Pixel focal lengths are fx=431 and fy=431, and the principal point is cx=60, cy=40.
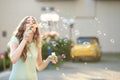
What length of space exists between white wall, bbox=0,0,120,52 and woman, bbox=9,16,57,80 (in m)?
22.7

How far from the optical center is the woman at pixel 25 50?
3936mm

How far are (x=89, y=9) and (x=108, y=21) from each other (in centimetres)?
146

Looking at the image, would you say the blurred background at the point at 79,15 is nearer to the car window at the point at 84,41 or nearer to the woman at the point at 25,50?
the car window at the point at 84,41

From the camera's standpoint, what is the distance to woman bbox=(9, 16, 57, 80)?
3936 mm

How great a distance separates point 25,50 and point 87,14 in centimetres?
2288

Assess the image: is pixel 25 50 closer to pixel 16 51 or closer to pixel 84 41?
pixel 16 51

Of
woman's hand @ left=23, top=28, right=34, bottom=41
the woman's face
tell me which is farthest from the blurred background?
woman's hand @ left=23, top=28, right=34, bottom=41

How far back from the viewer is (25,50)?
4.05 meters

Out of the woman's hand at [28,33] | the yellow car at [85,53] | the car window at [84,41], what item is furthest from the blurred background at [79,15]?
the woman's hand at [28,33]

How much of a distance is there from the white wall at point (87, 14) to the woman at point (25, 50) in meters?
22.7

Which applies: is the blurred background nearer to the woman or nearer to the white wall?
the white wall

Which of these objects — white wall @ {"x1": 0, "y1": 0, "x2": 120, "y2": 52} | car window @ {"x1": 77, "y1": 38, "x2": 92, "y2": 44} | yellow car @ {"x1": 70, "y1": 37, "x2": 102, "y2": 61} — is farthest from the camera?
white wall @ {"x1": 0, "y1": 0, "x2": 120, "y2": 52}

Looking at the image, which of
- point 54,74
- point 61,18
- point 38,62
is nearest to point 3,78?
point 54,74

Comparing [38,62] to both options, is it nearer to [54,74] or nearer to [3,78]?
[3,78]
